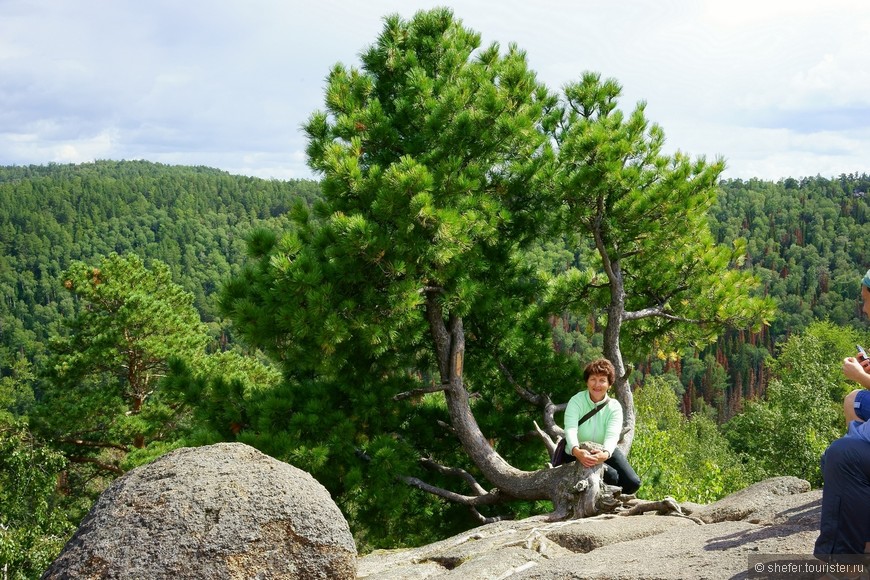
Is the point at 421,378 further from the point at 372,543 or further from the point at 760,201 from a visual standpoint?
the point at 760,201

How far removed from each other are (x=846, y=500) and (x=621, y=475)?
13.3 feet

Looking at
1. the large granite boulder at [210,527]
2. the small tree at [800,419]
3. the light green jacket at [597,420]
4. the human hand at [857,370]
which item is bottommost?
the small tree at [800,419]

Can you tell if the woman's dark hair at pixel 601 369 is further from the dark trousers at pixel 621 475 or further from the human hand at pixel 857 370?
the human hand at pixel 857 370

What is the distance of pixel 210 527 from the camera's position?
565 cm

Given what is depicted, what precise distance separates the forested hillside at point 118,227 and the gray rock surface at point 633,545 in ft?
381

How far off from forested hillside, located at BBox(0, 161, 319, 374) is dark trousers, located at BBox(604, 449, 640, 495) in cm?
11570

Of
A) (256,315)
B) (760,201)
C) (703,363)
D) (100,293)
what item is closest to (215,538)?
(256,315)

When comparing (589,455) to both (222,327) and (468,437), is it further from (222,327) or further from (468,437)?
(222,327)

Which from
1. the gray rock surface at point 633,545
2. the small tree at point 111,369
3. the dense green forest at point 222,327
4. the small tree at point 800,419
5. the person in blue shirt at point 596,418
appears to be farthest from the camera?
the small tree at point 800,419

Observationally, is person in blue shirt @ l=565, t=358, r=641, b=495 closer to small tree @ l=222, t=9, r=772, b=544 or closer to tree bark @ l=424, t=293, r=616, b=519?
small tree @ l=222, t=9, r=772, b=544

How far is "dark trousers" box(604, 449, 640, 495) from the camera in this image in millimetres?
7949

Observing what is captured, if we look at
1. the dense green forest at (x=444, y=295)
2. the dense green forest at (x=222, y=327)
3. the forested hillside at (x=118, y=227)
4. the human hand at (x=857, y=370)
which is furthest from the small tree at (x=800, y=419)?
the forested hillside at (x=118, y=227)

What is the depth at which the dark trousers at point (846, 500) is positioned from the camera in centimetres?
401

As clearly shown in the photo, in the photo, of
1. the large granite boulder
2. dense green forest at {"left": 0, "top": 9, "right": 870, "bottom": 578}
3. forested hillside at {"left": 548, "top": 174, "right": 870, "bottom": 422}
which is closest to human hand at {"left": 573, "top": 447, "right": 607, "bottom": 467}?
dense green forest at {"left": 0, "top": 9, "right": 870, "bottom": 578}
